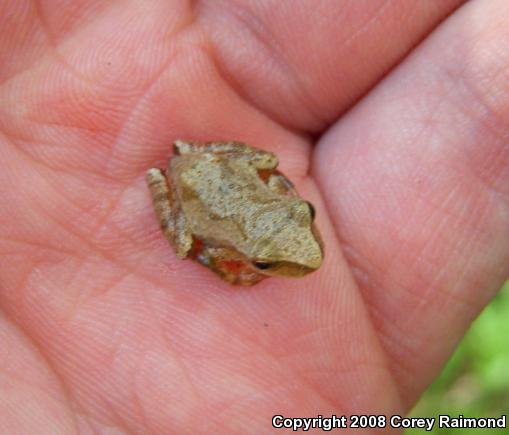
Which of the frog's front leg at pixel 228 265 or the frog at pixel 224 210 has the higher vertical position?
the frog at pixel 224 210

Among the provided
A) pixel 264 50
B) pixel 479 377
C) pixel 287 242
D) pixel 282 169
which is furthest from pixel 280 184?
pixel 479 377

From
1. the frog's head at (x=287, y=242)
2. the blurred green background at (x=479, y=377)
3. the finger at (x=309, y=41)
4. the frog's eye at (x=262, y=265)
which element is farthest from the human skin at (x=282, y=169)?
the blurred green background at (x=479, y=377)

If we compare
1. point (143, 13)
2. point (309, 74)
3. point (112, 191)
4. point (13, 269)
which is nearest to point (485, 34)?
point (309, 74)

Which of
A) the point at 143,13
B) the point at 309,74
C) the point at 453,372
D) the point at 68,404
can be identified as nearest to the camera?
the point at 68,404

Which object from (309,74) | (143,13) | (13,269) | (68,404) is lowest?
(68,404)

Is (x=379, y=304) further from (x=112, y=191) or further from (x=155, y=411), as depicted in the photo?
(x=112, y=191)

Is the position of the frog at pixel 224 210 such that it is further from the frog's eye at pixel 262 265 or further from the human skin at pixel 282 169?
the human skin at pixel 282 169

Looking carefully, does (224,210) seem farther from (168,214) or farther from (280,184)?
(280,184)

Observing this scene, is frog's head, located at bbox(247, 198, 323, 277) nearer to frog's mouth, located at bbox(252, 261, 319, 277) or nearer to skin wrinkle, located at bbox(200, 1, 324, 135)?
frog's mouth, located at bbox(252, 261, 319, 277)
